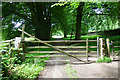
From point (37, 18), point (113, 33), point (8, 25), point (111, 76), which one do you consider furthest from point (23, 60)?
point (113, 33)

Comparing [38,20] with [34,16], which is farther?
[38,20]

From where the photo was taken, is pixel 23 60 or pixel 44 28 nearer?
pixel 23 60

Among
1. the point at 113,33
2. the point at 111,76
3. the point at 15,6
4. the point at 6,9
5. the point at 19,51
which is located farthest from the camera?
the point at 113,33

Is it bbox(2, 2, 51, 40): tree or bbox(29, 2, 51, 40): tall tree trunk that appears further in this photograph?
bbox(29, 2, 51, 40): tall tree trunk

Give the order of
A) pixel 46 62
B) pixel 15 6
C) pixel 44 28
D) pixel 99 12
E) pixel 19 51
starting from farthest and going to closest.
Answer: pixel 99 12
pixel 44 28
pixel 15 6
pixel 46 62
pixel 19 51

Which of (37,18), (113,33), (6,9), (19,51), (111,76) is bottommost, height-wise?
(111,76)

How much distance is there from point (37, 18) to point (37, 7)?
1.76 meters

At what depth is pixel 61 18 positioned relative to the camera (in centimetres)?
1642

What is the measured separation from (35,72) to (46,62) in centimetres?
154

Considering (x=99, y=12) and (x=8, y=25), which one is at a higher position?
(x=99, y=12)

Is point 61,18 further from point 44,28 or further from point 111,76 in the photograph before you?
point 111,76

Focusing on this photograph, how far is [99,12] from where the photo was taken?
1563cm

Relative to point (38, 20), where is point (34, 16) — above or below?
above

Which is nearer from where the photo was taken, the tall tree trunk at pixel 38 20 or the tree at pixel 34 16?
the tree at pixel 34 16
